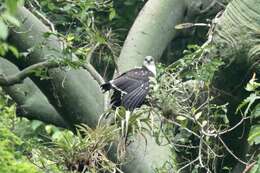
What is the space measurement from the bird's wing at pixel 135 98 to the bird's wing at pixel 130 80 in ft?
0.16

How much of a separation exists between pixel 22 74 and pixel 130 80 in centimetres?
72

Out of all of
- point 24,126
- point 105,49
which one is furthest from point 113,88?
point 24,126

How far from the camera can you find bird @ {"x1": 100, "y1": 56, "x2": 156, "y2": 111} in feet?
14.1

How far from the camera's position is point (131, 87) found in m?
4.55

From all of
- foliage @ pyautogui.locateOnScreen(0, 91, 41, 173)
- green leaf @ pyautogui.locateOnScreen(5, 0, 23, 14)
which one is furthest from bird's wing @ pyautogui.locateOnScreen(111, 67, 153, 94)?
green leaf @ pyautogui.locateOnScreen(5, 0, 23, 14)

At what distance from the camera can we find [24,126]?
18.7 ft

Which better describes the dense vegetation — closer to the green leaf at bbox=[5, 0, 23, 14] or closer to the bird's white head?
the bird's white head

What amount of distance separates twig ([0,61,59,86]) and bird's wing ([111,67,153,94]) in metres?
0.52

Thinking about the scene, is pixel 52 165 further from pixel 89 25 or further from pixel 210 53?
pixel 210 53

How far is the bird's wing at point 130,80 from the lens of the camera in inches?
176

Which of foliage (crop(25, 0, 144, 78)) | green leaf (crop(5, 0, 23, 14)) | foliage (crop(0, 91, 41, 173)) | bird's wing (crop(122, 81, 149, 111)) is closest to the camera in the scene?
green leaf (crop(5, 0, 23, 14))

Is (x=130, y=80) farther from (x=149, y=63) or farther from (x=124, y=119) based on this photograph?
(x=124, y=119)

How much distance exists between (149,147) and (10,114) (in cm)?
86

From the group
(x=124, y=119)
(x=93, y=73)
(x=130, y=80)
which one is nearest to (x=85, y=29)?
(x=93, y=73)
